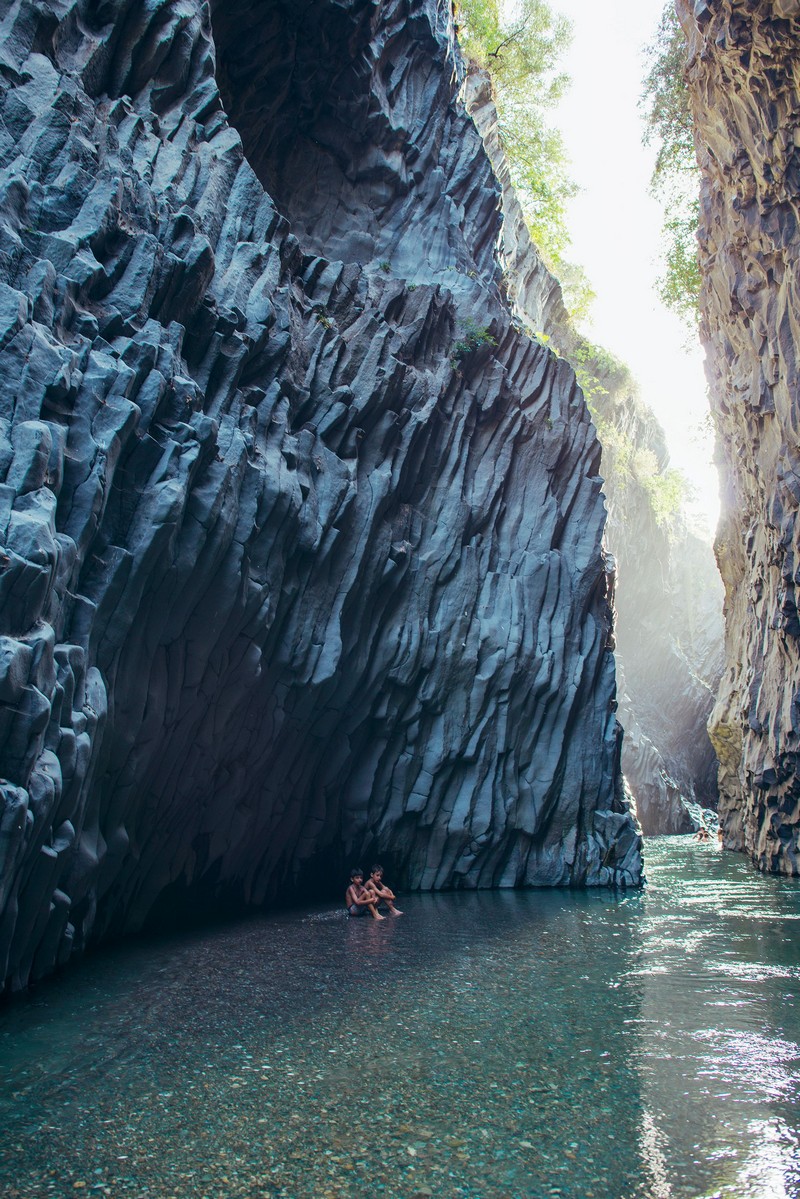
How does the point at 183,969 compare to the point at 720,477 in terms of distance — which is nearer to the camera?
the point at 183,969

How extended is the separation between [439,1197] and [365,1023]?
3.00 meters

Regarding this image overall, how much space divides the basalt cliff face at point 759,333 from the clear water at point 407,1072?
10616 millimetres

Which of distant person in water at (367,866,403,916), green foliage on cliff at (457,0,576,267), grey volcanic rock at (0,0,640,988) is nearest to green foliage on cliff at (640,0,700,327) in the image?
green foliage on cliff at (457,0,576,267)

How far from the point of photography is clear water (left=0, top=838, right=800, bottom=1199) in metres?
4.54

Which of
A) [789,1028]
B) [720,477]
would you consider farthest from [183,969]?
[720,477]

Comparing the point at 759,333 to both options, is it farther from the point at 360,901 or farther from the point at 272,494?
the point at 360,901

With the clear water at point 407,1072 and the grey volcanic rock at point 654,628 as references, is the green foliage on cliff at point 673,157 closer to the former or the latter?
the grey volcanic rock at point 654,628

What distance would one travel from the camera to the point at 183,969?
9078 millimetres

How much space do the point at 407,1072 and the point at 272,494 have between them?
784 centimetres

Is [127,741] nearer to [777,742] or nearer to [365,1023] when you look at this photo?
[365,1023]

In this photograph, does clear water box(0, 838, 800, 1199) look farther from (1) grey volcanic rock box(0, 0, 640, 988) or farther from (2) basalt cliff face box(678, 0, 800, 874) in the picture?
(2) basalt cliff face box(678, 0, 800, 874)

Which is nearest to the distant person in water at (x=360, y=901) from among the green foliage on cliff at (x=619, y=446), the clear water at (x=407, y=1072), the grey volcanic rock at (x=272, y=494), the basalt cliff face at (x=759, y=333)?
the grey volcanic rock at (x=272, y=494)

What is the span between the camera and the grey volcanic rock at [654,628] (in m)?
35.5

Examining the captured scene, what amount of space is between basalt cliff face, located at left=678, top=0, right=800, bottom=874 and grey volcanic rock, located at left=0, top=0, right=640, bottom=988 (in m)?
4.41
